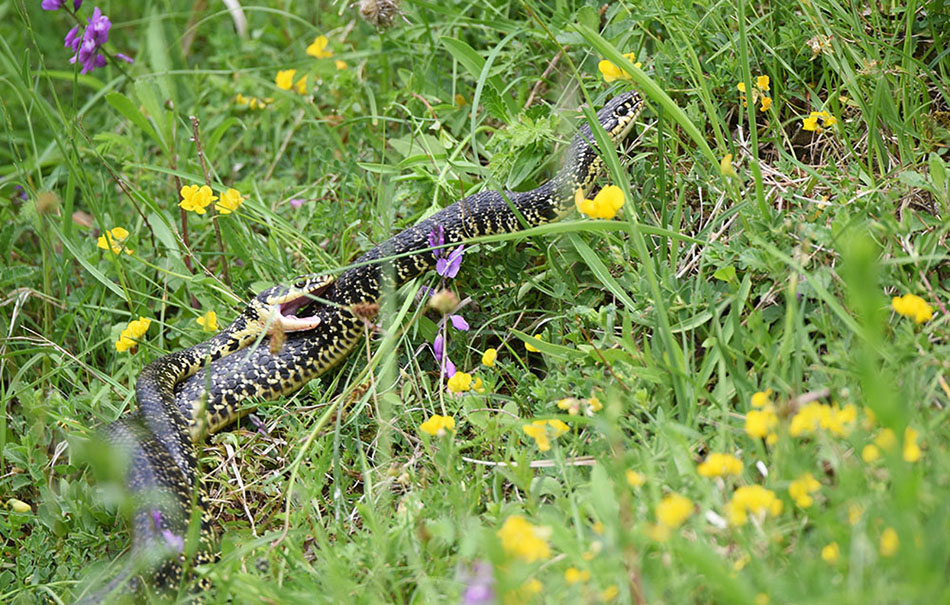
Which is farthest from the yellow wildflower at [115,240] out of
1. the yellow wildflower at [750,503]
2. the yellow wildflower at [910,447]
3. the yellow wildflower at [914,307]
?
the yellow wildflower at [910,447]

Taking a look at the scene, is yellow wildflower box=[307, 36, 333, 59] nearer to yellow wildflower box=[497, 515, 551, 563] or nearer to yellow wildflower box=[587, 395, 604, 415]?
yellow wildflower box=[587, 395, 604, 415]

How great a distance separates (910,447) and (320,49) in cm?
463

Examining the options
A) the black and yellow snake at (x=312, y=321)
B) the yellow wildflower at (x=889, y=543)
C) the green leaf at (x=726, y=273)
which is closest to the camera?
the yellow wildflower at (x=889, y=543)

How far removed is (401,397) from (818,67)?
2458 mm

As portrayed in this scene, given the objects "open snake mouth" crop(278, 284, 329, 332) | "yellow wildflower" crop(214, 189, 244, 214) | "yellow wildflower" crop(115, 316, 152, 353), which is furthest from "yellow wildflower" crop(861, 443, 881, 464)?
"yellow wildflower" crop(115, 316, 152, 353)

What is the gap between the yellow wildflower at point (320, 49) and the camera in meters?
5.67

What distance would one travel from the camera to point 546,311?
381 cm

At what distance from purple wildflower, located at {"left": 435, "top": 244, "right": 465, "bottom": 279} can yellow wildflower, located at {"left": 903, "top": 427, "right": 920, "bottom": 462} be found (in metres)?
2.10

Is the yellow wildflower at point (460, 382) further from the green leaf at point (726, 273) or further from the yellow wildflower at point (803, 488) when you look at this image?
the yellow wildflower at point (803, 488)

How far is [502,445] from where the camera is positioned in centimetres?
331

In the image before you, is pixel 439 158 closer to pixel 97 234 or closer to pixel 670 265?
pixel 670 265

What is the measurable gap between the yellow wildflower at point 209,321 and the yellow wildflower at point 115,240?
20.2 inches

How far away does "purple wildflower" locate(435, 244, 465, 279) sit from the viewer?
12.7ft

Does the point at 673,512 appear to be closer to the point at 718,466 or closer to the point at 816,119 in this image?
the point at 718,466
